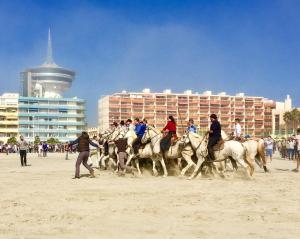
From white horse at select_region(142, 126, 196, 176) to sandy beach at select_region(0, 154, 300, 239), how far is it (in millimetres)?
2907

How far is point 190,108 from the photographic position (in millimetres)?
184125

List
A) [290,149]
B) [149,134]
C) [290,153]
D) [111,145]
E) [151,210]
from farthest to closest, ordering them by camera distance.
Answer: [290,153] → [290,149] → [111,145] → [149,134] → [151,210]

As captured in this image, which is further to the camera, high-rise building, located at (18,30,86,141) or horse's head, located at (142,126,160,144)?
high-rise building, located at (18,30,86,141)

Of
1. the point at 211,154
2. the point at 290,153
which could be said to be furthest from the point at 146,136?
the point at 290,153

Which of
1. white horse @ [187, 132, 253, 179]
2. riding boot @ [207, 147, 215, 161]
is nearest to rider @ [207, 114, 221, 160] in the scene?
riding boot @ [207, 147, 215, 161]

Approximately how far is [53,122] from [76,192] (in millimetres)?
145643

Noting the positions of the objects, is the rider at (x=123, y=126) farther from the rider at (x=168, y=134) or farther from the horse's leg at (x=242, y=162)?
the horse's leg at (x=242, y=162)

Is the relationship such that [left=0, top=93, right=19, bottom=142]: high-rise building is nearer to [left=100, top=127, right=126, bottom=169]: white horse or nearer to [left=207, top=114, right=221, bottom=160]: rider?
[left=100, top=127, right=126, bottom=169]: white horse

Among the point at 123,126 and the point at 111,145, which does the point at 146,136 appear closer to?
the point at 123,126

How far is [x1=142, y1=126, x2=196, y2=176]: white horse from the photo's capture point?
1841 cm

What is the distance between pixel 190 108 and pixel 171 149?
166 m

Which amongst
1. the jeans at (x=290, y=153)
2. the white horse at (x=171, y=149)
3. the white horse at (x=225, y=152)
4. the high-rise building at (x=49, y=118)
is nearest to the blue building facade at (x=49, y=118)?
the high-rise building at (x=49, y=118)

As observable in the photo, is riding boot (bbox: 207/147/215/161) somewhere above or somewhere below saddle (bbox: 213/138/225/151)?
below

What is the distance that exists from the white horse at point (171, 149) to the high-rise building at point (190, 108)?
15449cm
